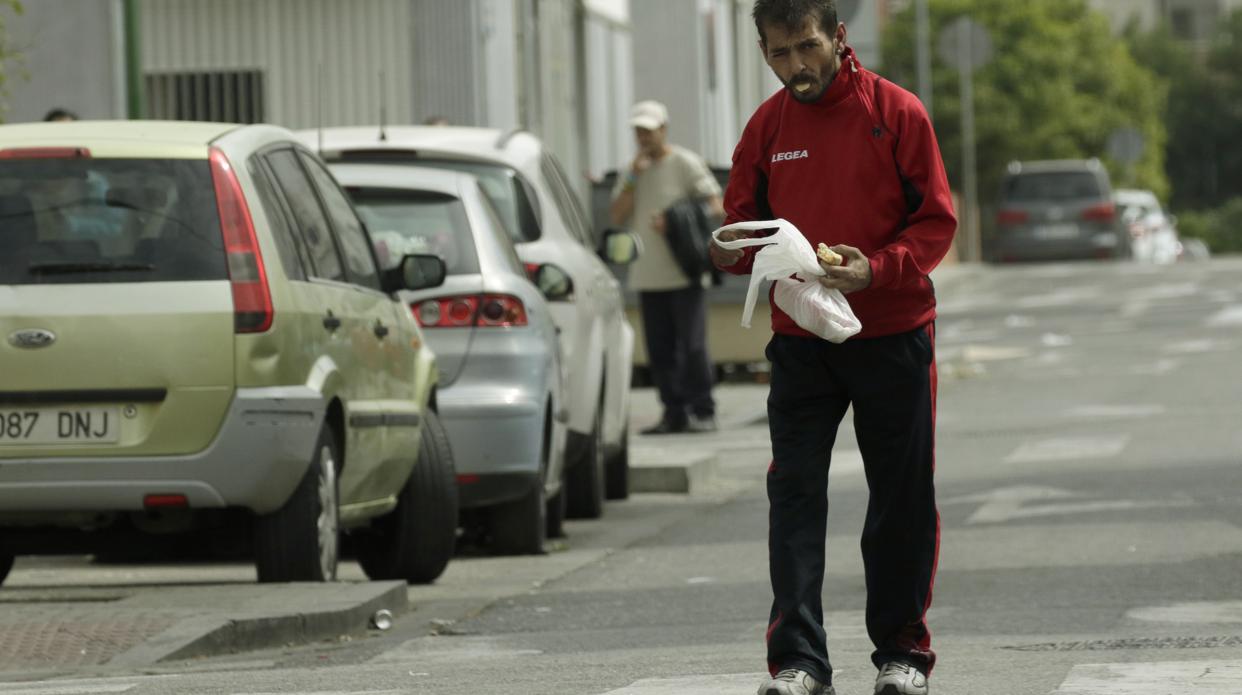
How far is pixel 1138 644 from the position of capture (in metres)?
7.65

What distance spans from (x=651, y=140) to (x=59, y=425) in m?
8.35

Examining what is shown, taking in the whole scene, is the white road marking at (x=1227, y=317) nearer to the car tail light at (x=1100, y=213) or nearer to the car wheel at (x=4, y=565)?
the car tail light at (x=1100, y=213)

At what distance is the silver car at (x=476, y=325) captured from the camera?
10938mm

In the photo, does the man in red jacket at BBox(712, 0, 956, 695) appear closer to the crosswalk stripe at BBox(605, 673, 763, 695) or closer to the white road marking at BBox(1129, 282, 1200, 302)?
the crosswalk stripe at BBox(605, 673, 763, 695)

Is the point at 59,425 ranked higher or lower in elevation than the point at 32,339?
lower

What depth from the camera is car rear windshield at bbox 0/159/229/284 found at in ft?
28.3

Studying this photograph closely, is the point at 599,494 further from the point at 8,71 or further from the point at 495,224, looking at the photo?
the point at 8,71

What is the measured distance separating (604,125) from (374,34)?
8.08 meters

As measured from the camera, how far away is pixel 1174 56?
104 metres

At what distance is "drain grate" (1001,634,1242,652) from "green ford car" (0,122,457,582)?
8.05ft

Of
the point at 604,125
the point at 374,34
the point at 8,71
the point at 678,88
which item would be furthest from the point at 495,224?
the point at 678,88

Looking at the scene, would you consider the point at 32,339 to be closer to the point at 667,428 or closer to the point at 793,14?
the point at 793,14

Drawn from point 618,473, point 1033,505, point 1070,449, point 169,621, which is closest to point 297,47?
point 1070,449

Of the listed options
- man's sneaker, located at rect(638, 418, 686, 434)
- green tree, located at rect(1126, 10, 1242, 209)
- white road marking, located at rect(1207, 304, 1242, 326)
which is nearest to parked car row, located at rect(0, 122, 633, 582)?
man's sneaker, located at rect(638, 418, 686, 434)
